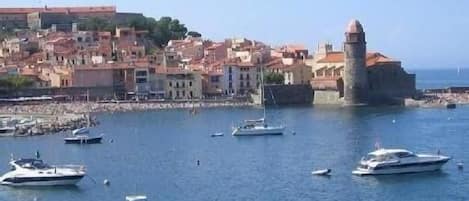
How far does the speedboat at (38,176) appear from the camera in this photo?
25.0 metres

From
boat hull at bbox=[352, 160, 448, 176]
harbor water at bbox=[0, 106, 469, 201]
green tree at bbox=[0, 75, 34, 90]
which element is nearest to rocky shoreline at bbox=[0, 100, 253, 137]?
harbor water at bbox=[0, 106, 469, 201]

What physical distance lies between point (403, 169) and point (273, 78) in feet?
115

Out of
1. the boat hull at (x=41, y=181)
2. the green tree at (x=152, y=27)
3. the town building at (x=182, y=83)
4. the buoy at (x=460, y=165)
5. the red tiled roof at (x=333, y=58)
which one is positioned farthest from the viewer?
the green tree at (x=152, y=27)

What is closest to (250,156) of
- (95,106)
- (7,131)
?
(7,131)

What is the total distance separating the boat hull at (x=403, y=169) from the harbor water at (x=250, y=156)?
0.20 metres

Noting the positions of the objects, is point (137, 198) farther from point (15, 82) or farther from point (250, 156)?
point (15, 82)

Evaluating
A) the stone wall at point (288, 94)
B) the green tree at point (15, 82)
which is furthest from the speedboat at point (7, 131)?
the stone wall at point (288, 94)

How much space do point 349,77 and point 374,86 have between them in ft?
7.80

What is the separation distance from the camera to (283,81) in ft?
205

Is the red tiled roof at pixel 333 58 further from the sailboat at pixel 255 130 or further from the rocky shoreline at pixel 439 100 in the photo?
the sailboat at pixel 255 130

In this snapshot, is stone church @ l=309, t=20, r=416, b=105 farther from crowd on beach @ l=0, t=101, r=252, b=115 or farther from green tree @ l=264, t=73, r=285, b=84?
crowd on beach @ l=0, t=101, r=252, b=115

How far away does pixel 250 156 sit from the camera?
3225 cm

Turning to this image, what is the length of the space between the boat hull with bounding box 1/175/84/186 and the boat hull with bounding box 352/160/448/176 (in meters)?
6.78

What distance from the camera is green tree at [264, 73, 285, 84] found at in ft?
203
